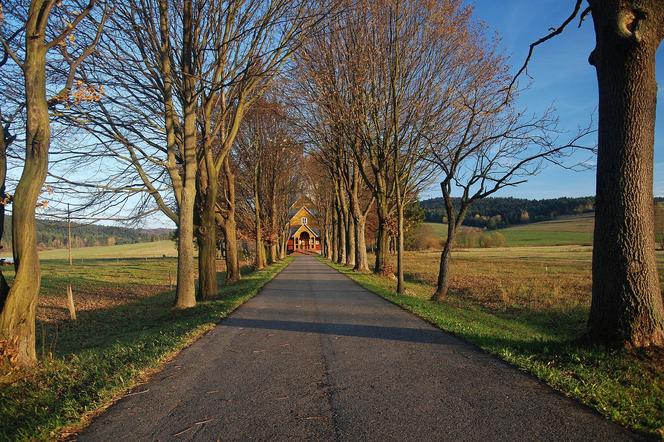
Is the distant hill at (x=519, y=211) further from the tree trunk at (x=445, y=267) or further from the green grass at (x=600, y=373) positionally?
the green grass at (x=600, y=373)

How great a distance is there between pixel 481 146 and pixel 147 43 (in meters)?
10.7

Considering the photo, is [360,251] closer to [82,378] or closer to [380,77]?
[380,77]

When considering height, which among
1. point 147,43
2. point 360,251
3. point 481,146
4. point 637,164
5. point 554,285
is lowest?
point 554,285

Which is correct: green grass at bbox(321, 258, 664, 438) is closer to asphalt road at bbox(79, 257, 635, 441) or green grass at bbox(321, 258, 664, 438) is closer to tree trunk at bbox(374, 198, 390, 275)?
asphalt road at bbox(79, 257, 635, 441)

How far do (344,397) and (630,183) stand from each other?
4.40 m

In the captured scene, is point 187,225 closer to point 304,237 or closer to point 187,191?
point 187,191

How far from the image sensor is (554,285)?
2336 centimetres

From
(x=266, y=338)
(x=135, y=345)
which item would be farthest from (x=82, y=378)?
(x=266, y=338)

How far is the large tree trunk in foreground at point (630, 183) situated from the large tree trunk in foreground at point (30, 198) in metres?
7.88

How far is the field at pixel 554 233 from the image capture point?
79781 millimetres

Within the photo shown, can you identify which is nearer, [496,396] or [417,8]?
[496,396]

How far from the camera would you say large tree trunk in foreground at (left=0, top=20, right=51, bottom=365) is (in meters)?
6.81

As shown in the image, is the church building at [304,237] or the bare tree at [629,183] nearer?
the bare tree at [629,183]

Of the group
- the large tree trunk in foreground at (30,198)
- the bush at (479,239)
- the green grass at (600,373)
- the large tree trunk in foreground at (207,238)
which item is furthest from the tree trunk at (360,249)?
the bush at (479,239)
